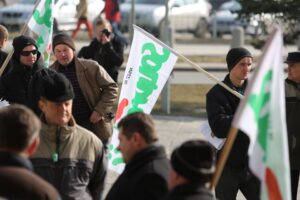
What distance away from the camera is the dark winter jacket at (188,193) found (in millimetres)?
4824

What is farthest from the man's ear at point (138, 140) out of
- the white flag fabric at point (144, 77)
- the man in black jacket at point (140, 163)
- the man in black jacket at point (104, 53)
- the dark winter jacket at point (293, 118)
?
the man in black jacket at point (104, 53)

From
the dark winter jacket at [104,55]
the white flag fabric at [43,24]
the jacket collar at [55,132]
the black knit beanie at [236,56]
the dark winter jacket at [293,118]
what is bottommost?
the dark winter jacket at [104,55]

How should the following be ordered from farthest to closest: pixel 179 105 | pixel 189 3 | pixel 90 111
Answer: pixel 189 3
pixel 179 105
pixel 90 111

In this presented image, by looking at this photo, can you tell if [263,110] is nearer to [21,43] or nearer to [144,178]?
[144,178]

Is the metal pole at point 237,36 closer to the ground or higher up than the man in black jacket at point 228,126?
closer to the ground

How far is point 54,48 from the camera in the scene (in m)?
8.88

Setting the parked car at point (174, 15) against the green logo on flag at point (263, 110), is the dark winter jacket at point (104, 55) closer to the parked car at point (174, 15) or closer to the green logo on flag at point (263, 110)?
the green logo on flag at point (263, 110)

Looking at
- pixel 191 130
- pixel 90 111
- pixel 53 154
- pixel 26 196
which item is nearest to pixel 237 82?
pixel 90 111

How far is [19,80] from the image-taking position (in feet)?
28.5

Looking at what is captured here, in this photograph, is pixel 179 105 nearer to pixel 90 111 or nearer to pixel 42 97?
pixel 90 111

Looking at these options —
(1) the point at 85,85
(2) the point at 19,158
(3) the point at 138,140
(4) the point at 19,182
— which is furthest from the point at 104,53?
(4) the point at 19,182

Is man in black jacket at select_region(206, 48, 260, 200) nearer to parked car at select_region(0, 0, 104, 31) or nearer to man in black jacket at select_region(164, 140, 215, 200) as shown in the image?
man in black jacket at select_region(164, 140, 215, 200)

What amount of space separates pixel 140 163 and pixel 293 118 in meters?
3.06

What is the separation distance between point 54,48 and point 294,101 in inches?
84.2
